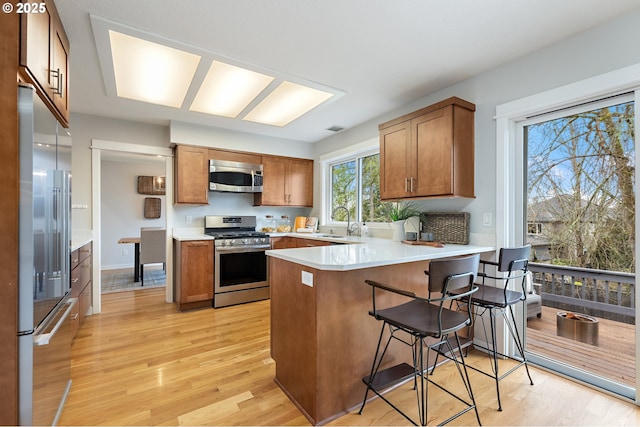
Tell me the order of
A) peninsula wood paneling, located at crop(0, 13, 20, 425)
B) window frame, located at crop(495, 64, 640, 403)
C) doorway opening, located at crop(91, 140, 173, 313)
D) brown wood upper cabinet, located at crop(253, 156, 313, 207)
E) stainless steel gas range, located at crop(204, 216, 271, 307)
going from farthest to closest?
brown wood upper cabinet, located at crop(253, 156, 313, 207), stainless steel gas range, located at crop(204, 216, 271, 307), doorway opening, located at crop(91, 140, 173, 313), window frame, located at crop(495, 64, 640, 403), peninsula wood paneling, located at crop(0, 13, 20, 425)

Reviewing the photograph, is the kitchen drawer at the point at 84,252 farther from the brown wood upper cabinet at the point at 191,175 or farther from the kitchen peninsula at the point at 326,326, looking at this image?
the kitchen peninsula at the point at 326,326

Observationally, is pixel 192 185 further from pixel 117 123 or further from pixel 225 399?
pixel 225 399

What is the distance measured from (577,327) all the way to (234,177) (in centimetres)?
407

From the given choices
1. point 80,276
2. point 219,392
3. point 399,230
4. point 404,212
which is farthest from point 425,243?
point 80,276

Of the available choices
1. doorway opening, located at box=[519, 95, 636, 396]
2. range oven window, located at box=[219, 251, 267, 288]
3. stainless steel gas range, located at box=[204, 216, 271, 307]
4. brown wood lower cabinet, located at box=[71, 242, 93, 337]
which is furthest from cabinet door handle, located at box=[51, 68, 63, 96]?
doorway opening, located at box=[519, 95, 636, 396]

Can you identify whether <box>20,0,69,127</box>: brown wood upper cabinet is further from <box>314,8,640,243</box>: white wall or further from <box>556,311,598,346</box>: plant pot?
<box>556,311,598,346</box>: plant pot

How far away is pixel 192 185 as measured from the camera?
3.98 m

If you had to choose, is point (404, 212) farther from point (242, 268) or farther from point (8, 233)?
point (8, 233)

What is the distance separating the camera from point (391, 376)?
1.94m

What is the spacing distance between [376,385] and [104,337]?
2.63m

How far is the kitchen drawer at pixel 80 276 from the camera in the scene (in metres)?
2.43

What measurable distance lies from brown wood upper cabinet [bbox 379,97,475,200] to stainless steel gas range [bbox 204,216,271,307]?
2.11 meters

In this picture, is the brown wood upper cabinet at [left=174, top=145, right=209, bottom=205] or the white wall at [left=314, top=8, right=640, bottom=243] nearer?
the white wall at [left=314, top=8, right=640, bottom=243]

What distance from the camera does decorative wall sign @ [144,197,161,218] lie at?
6.64 metres
